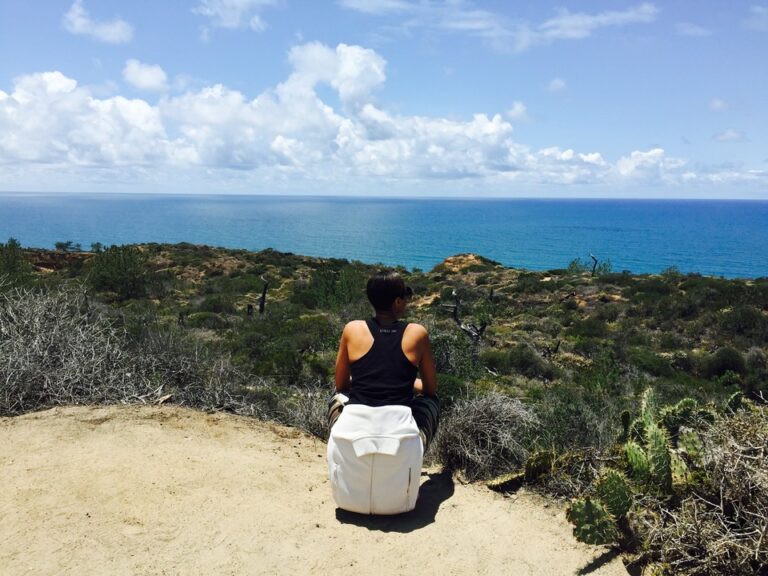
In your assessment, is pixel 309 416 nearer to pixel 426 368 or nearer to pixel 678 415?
pixel 426 368

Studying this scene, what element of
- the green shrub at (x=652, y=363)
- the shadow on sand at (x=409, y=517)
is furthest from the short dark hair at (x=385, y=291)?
the green shrub at (x=652, y=363)

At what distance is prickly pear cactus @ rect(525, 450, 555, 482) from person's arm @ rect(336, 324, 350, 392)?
168 centimetres

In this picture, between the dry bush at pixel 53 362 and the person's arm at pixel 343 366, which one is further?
the dry bush at pixel 53 362

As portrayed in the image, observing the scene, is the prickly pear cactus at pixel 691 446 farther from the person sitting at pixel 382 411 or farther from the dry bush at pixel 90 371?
the dry bush at pixel 90 371

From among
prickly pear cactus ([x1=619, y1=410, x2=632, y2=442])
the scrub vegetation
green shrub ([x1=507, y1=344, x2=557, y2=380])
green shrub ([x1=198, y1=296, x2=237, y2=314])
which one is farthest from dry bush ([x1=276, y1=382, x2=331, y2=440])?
green shrub ([x1=198, y1=296, x2=237, y2=314])

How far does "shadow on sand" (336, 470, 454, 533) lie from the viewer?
4.00 m

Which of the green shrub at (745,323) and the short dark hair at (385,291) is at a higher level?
the short dark hair at (385,291)

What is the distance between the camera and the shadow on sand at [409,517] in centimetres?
400

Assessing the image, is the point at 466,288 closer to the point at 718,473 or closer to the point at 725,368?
the point at 725,368

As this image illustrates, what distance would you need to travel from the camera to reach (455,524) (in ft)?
13.4

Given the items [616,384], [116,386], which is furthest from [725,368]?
[116,386]

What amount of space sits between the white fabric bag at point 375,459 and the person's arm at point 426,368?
53cm

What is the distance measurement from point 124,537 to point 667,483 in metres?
3.80

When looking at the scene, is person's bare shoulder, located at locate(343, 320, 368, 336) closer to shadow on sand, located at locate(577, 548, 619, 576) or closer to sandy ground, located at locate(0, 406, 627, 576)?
sandy ground, located at locate(0, 406, 627, 576)
